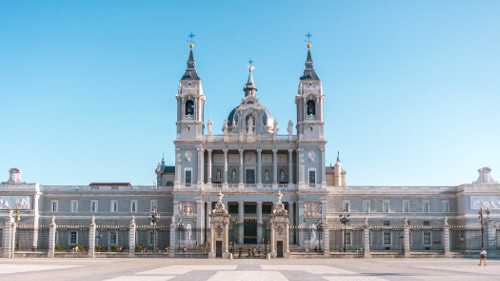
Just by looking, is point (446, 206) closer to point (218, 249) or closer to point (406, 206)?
point (406, 206)

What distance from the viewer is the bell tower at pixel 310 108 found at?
278 feet

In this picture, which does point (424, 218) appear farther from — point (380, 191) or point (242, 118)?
point (242, 118)

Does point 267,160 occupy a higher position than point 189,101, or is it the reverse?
point 189,101

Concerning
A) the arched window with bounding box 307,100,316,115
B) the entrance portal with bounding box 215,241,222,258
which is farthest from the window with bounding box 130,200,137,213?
the entrance portal with bounding box 215,241,222,258

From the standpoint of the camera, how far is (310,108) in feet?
283

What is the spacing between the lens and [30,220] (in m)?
81.7

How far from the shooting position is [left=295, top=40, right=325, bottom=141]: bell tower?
84688 mm

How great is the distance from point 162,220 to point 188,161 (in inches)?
346

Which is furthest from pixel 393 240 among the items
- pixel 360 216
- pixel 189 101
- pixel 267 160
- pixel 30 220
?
pixel 30 220

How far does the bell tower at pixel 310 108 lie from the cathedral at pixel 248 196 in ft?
0.45

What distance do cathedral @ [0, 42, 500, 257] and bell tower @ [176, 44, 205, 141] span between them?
0.14 metres

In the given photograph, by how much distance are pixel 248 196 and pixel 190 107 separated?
48.5 feet

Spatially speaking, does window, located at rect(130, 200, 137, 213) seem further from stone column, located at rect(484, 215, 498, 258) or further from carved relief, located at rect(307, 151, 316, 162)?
stone column, located at rect(484, 215, 498, 258)

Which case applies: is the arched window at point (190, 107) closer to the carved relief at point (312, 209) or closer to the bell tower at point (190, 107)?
the bell tower at point (190, 107)
